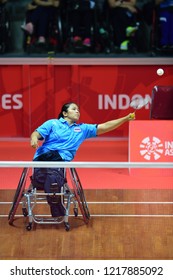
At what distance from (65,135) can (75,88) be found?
4.09 m

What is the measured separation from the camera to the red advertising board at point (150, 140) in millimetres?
9547

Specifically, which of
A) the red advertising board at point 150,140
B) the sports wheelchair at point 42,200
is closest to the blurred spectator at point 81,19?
the red advertising board at point 150,140

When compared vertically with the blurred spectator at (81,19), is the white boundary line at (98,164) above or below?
below

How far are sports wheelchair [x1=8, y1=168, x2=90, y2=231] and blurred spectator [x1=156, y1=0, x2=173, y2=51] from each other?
5.45m

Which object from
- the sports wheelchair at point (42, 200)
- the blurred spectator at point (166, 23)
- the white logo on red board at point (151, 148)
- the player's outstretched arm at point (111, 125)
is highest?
the blurred spectator at point (166, 23)

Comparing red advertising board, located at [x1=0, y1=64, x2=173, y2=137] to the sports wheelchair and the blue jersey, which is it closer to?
the blue jersey

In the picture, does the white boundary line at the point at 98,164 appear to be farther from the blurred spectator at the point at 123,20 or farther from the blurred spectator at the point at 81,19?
the blurred spectator at the point at 123,20

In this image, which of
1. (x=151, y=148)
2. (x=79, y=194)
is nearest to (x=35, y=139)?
(x=79, y=194)

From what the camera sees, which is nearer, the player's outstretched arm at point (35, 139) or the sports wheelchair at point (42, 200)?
the sports wheelchair at point (42, 200)

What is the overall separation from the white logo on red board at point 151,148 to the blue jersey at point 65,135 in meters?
2.41

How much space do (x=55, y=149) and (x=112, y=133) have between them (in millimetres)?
4434

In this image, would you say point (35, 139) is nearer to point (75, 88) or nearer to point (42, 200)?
point (42, 200)

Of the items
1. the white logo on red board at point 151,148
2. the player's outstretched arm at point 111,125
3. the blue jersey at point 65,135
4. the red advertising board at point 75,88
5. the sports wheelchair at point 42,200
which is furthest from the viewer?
the red advertising board at point 75,88
